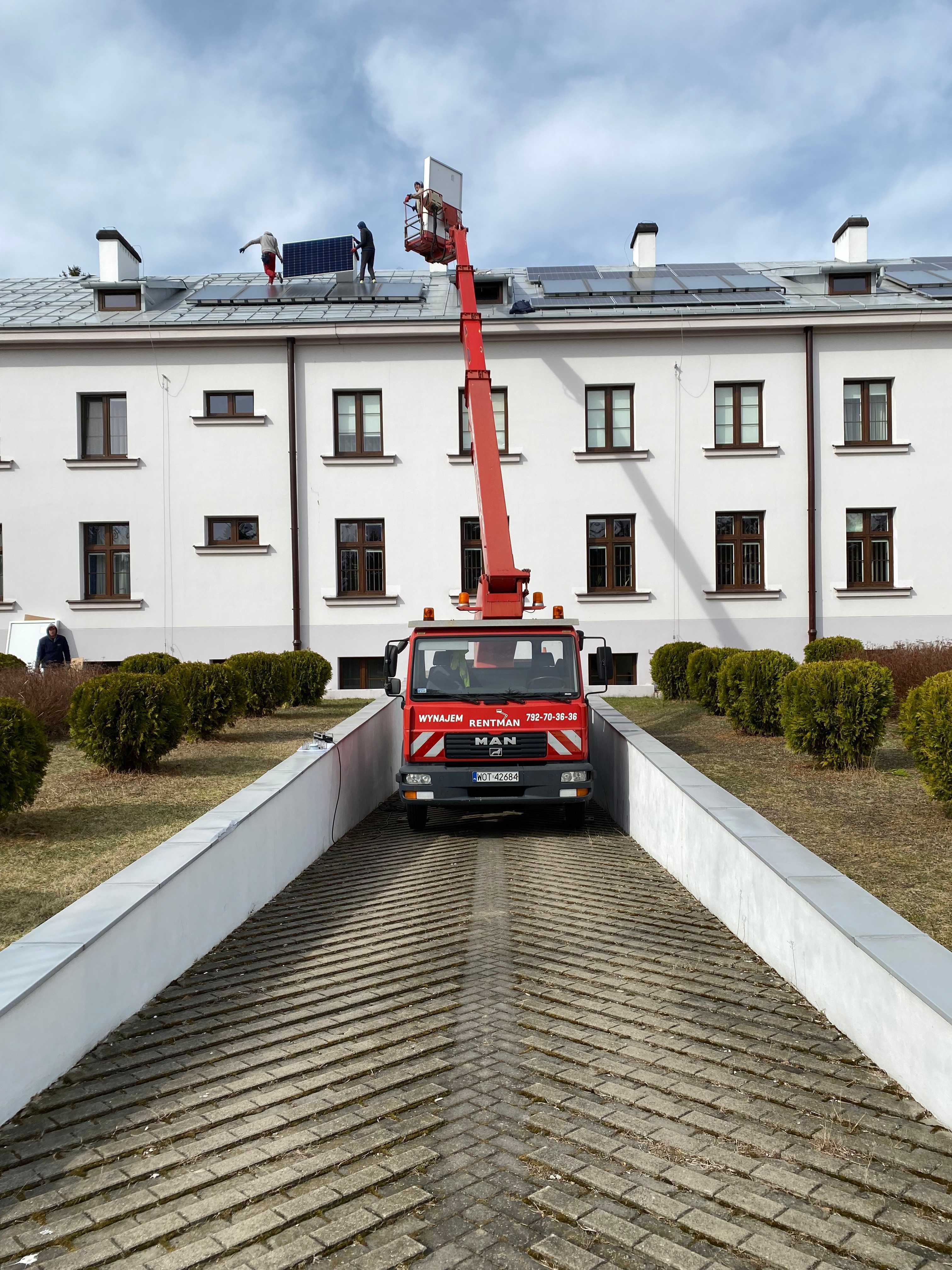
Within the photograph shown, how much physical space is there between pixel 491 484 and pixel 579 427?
8.76 metres

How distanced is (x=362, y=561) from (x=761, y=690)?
1249 cm

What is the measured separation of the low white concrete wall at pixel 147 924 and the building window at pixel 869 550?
1784 cm

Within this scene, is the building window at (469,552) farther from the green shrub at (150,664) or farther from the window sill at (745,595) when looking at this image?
the green shrub at (150,664)

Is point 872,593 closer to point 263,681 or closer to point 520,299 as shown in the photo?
point 520,299

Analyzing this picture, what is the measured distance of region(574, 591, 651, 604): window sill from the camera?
2341cm

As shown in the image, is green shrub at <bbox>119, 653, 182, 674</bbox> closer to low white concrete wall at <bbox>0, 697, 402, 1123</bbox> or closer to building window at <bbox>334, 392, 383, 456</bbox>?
low white concrete wall at <bbox>0, 697, 402, 1123</bbox>

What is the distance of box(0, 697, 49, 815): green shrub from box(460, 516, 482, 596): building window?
15844 mm

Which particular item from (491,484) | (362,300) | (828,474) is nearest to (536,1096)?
(491,484)

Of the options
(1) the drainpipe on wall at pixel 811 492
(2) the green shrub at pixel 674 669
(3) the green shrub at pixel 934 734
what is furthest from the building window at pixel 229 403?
(3) the green shrub at pixel 934 734

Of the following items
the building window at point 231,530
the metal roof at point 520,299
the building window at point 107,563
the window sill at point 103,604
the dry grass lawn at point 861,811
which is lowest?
the dry grass lawn at point 861,811

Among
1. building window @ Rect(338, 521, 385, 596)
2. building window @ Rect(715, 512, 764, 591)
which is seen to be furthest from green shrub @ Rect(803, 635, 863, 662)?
building window @ Rect(338, 521, 385, 596)

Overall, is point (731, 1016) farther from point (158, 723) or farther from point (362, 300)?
point (362, 300)

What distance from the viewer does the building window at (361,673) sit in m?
23.8

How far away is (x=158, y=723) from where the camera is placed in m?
10.5
